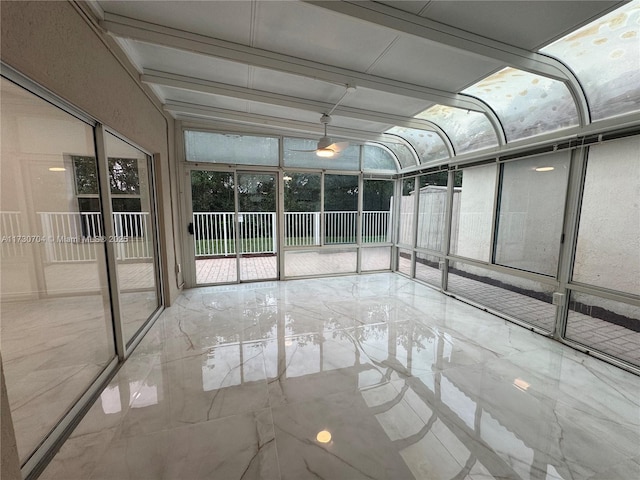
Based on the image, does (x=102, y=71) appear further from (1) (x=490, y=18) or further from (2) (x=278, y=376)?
(1) (x=490, y=18)

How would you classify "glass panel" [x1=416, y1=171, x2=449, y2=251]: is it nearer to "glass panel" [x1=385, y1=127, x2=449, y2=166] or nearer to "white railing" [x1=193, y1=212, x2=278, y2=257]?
"glass panel" [x1=385, y1=127, x2=449, y2=166]

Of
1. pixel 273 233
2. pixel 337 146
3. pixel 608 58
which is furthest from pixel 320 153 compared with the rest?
pixel 608 58

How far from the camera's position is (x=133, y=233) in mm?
2781

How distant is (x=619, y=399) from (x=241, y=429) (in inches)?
110

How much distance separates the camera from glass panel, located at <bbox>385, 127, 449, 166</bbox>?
4.32 metres

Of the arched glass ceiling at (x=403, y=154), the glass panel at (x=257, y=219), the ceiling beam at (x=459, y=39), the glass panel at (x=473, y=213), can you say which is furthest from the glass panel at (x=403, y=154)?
the ceiling beam at (x=459, y=39)

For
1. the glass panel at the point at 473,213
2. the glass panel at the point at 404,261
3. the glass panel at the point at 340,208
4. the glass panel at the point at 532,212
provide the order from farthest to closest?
the glass panel at the point at 404,261, the glass panel at the point at 340,208, the glass panel at the point at 473,213, the glass panel at the point at 532,212

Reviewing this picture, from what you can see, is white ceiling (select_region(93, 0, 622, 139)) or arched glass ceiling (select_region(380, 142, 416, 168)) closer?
white ceiling (select_region(93, 0, 622, 139))

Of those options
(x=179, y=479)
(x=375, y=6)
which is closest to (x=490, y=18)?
(x=375, y=6)

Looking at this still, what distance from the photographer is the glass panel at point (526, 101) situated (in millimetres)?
2586

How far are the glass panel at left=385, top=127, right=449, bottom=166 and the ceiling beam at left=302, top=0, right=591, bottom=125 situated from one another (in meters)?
1.83

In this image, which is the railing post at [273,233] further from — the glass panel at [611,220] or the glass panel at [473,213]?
the glass panel at [611,220]

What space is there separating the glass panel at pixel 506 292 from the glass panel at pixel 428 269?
12.9 inches

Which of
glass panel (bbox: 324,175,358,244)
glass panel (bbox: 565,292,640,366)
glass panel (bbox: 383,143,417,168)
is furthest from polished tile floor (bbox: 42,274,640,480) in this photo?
glass panel (bbox: 383,143,417,168)
